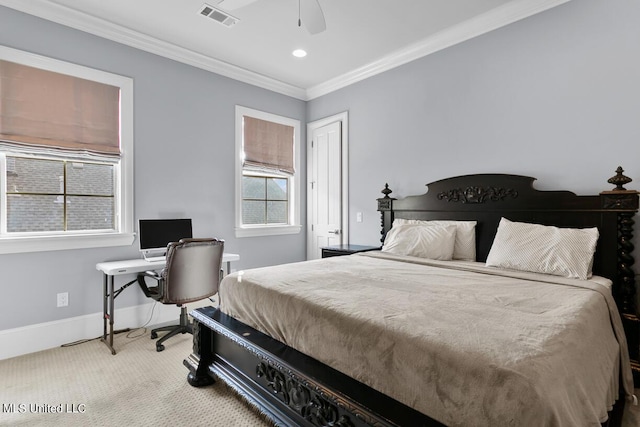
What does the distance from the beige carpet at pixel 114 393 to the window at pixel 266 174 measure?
192 centimetres

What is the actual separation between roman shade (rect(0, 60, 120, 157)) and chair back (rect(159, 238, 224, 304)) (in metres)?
1.34

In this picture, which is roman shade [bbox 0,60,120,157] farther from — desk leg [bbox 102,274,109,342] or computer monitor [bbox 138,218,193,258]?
desk leg [bbox 102,274,109,342]

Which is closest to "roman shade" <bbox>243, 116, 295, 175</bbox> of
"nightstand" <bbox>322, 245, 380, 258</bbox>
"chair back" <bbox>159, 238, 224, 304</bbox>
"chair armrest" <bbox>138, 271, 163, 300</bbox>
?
"nightstand" <bbox>322, 245, 380, 258</bbox>

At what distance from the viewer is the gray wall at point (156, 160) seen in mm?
2857

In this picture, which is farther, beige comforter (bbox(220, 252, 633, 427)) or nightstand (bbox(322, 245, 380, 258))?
nightstand (bbox(322, 245, 380, 258))

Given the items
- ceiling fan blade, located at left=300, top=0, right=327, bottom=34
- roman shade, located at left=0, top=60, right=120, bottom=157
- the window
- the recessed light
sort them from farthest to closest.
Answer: the window < the recessed light < roman shade, located at left=0, top=60, right=120, bottom=157 < ceiling fan blade, located at left=300, top=0, right=327, bottom=34

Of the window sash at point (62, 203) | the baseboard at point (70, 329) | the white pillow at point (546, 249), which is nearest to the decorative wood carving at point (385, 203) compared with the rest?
the white pillow at point (546, 249)

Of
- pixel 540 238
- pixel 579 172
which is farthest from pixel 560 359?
pixel 579 172

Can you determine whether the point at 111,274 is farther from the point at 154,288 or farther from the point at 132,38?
the point at 132,38

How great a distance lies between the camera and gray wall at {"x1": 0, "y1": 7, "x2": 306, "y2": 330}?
2.86 metres

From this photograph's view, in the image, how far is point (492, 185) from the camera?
3037 mm

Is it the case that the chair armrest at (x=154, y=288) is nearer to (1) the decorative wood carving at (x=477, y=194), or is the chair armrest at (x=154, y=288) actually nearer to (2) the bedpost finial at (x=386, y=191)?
(2) the bedpost finial at (x=386, y=191)

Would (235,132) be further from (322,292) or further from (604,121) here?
(604,121)

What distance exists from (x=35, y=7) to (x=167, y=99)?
3.97 feet
